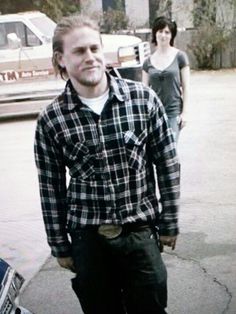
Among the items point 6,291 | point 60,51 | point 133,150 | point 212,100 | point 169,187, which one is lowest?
point 212,100

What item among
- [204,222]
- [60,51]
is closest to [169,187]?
[60,51]

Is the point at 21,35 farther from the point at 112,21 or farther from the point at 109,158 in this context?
the point at 109,158

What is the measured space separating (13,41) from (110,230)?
10.2 metres

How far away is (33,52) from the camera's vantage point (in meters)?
12.4

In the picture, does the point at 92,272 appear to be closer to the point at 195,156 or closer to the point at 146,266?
the point at 146,266

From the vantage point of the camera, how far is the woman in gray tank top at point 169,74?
550 centimetres

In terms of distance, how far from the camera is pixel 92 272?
269 centimetres

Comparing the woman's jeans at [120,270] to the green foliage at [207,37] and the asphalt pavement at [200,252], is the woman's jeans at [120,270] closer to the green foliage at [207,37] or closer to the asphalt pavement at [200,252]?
the asphalt pavement at [200,252]

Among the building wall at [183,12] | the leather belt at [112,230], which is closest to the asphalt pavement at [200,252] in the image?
the leather belt at [112,230]

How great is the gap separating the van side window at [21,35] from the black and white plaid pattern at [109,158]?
10165 millimetres

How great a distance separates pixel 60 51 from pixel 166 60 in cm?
→ 303

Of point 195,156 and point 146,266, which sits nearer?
point 146,266

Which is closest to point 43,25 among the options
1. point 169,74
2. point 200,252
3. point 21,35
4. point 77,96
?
point 21,35

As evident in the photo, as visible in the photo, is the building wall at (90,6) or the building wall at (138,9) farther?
the building wall at (138,9)
